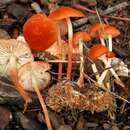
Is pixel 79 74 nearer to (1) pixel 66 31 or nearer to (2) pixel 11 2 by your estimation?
(1) pixel 66 31

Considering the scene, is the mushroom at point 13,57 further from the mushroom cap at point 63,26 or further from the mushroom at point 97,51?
the mushroom at point 97,51

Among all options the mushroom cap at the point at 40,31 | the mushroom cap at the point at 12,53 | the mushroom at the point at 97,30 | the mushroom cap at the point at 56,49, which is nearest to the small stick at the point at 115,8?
the mushroom at the point at 97,30

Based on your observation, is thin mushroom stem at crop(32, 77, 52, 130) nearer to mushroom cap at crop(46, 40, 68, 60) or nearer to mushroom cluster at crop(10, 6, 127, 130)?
mushroom cluster at crop(10, 6, 127, 130)

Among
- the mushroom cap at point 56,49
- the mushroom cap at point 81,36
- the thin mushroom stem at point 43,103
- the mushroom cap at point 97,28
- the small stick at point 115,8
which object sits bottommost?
the thin mushroom stem at point 43,103

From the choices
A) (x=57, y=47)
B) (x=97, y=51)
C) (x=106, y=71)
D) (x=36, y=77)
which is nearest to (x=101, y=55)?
(x=97, y=51)

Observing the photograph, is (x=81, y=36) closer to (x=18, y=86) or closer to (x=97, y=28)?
(x=97, y=28)

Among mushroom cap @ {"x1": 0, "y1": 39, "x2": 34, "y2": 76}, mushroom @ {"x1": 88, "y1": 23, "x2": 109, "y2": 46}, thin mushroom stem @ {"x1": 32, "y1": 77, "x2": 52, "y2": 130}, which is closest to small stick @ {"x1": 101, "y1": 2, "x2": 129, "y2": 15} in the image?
mushroom @ {"x1": 88, "y1": 23, "x2": 109, "y2": 46}
